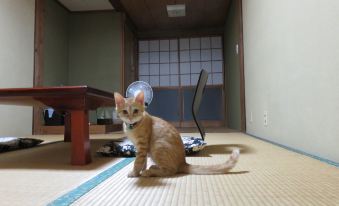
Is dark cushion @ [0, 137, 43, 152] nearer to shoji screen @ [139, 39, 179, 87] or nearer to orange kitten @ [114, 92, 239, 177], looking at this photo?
orange kitten @ [114, 92, 239, 177]

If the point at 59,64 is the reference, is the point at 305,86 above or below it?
below

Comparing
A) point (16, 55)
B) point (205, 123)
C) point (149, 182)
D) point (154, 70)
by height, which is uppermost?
point (154, 70)

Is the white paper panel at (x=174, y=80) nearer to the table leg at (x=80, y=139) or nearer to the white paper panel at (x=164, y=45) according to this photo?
the white paper panel at (x=164, y=45)

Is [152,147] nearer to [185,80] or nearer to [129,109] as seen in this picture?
[129,109]

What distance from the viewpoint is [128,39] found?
21.2 feet

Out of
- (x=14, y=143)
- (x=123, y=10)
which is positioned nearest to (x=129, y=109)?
(x=14, y=143)

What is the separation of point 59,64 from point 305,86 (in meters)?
4.79

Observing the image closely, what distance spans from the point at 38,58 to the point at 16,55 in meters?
0.53

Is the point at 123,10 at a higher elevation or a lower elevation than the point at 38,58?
higher

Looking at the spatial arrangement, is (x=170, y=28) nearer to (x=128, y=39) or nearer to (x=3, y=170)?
(x=128, y=39)

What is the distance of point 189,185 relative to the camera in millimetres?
1198

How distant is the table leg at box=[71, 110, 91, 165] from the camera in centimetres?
174

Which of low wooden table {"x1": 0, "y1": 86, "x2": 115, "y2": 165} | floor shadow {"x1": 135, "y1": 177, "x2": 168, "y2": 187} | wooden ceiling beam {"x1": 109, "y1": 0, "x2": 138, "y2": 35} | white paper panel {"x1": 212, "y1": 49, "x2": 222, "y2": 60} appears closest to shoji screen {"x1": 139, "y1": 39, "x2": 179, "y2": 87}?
wooden ceiling beam {"x1": 109, "y1": 0, "x2": 138, "y2": 35}

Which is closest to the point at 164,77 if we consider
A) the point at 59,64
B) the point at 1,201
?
the point at 59,64
